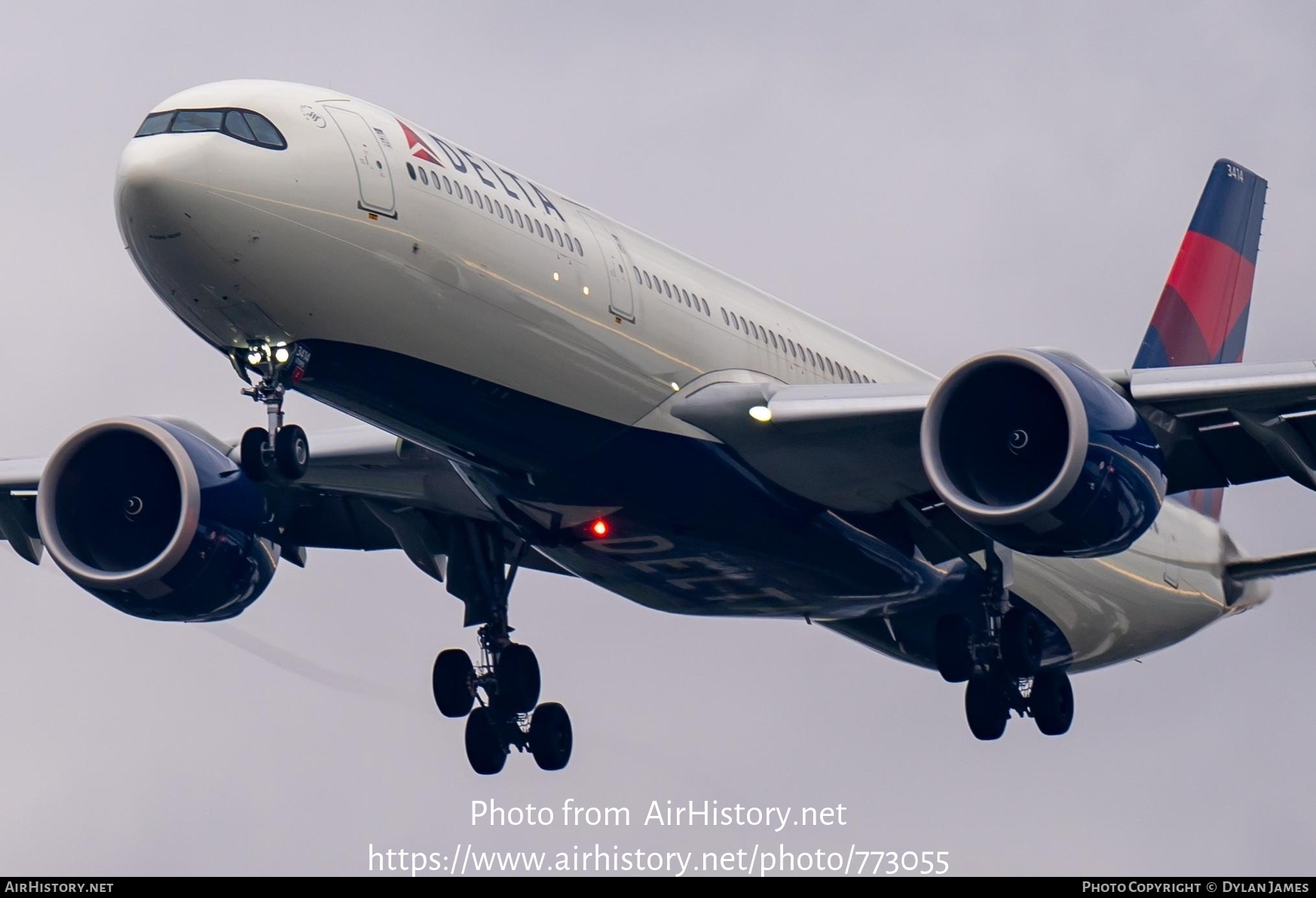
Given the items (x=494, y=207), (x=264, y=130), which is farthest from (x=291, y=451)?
(x=494, y=207)

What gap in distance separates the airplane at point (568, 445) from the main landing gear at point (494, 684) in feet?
0.14

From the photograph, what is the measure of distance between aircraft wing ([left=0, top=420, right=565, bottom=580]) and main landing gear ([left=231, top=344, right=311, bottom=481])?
15.7ft

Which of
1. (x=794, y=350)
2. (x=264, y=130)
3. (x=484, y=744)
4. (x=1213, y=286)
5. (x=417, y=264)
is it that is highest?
(x=1213, y=286)

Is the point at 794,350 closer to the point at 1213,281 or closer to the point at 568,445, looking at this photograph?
the point at 568,445

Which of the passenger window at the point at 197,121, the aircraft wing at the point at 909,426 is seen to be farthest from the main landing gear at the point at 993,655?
the passenger window at the point at 197,121

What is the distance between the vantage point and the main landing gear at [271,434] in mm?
23594

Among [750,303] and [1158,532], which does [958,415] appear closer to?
[750,303]

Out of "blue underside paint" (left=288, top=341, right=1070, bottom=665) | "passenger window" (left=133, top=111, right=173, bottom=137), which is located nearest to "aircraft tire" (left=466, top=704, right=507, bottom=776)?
"blue underside paint" (left=288, top=341, right=1070, bottom=665)

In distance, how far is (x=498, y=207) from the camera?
82.3 feet

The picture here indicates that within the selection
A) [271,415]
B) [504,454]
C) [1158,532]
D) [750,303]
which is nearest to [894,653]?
[1158,532]

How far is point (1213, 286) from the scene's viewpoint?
3900 centimetres

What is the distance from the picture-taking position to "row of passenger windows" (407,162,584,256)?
80.2 ft

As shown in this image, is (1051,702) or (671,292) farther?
(1051,702)

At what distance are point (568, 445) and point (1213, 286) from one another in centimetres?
1694
